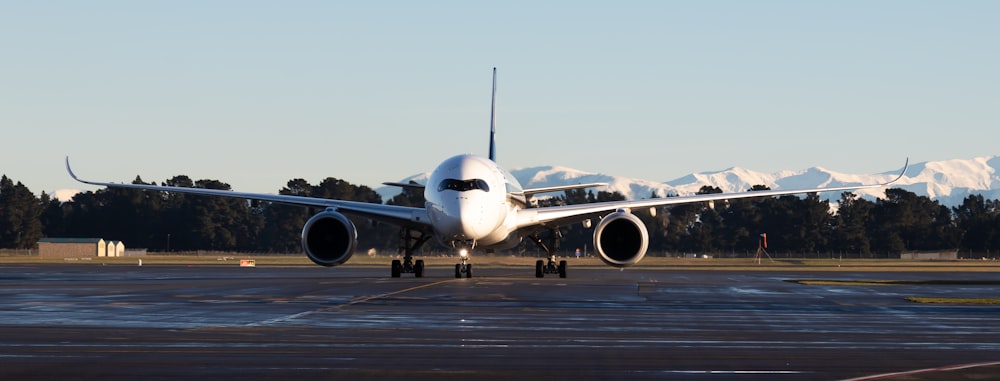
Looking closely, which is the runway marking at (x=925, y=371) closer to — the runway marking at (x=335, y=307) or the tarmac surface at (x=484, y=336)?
the tarmac surface at (x=484, y=336)

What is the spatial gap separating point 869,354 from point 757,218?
132m


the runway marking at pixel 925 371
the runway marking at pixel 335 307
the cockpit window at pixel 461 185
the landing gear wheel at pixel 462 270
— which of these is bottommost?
the runway marking at pixel 925 371

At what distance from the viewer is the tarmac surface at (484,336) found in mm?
13234

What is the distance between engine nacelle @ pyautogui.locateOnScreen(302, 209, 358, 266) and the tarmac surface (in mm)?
8213

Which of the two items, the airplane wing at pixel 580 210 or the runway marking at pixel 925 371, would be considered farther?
the airplane wing at pixel 580 210

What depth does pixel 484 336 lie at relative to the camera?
57.4 feet

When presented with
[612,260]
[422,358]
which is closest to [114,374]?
[422,358]

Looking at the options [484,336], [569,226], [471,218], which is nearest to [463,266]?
[471,218]

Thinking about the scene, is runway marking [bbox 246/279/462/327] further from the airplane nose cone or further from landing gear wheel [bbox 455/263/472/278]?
landing gear wheel [bbox 455/263/472/278]

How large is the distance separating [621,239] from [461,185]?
237 inches

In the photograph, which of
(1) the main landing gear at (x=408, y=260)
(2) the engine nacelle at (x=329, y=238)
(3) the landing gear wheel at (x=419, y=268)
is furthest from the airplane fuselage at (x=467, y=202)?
(2) the engine nacelle at (x=329, y=238)

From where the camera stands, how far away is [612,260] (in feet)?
132

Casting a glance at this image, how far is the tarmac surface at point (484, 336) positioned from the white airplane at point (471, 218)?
7.22 metres

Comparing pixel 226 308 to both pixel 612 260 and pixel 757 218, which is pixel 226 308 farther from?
pixel 757 218
